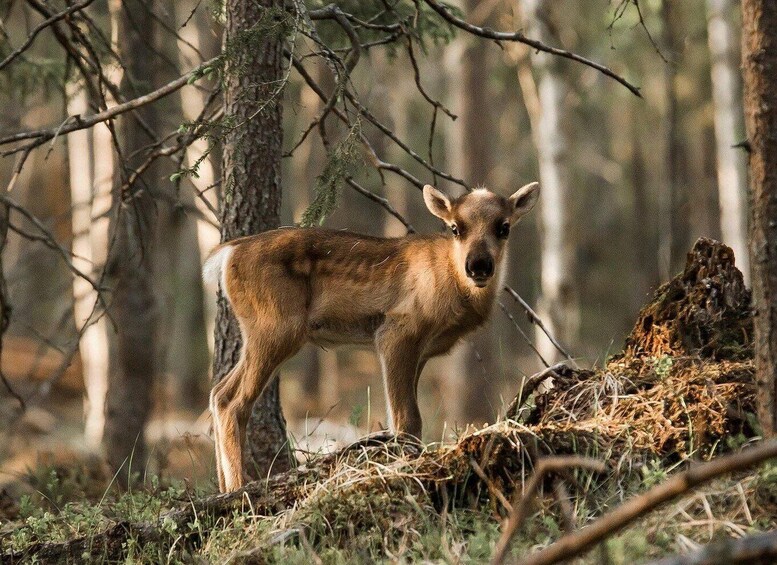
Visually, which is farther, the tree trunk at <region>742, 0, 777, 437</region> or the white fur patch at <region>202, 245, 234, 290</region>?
the white fur patch at <region>202, 245, 234, 290</region>

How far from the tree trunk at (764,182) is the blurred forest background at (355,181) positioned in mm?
1546

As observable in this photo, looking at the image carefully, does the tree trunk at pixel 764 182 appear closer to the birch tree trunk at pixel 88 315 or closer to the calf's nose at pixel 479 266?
the calf's nose at pixel 479 266

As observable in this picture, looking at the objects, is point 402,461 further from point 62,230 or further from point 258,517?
point 62,230

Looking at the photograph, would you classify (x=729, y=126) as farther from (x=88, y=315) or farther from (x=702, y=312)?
(x=702, y=312)

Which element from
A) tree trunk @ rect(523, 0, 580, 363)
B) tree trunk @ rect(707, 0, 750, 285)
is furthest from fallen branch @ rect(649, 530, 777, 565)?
tree trunk @ rect(707, 0, 750, 285)

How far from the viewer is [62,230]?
104 feet

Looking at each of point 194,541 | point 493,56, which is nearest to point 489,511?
point 194,541

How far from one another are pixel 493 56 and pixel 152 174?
2315 centimetres

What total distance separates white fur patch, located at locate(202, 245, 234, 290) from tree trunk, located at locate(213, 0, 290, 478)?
11.2 inches

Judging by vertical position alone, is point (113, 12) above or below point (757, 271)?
above

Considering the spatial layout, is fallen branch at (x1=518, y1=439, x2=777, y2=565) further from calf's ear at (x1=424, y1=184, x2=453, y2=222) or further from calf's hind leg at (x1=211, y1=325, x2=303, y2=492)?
calf's ear at (x1=424, y1=184, x2=453, y2=222)

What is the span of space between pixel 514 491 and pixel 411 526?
0.60 metres

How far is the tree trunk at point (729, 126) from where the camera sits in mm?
19125

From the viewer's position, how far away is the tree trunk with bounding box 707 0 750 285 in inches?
753
